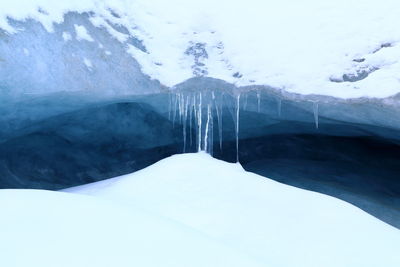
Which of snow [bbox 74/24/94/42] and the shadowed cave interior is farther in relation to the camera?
the shadowed cave interior

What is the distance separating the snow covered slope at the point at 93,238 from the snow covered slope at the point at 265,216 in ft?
1.43

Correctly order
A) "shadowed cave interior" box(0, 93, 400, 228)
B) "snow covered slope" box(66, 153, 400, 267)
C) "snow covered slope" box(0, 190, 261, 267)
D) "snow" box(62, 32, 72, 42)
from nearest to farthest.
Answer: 1. "snow covered slope" box(0, 190, 261, 267)
2. "snow covered slope" box(66, 153, 400, 267)
3. "snow" box(62, 32, 72, 42)
4. "shadowed cave interior" box(0, 93, 400, 228)

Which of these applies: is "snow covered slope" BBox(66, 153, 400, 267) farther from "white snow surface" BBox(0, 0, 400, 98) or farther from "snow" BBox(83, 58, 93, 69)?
"snow" BBox(83, 58, 93, 69)

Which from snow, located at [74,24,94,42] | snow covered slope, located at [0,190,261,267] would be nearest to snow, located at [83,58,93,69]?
snow, located at [74,24,94,42]

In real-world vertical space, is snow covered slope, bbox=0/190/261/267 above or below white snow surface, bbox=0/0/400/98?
below

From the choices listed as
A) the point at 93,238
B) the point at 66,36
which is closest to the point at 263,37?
the point at 66,36

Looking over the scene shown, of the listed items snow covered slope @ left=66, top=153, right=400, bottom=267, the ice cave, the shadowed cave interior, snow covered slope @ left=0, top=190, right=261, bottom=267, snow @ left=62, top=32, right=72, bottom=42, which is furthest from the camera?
the shadowed cave interior

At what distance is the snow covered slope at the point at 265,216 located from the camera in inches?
97.2

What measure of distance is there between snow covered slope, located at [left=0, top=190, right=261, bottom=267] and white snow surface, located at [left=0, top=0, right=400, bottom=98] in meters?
3.24

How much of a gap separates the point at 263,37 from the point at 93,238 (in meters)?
4.01

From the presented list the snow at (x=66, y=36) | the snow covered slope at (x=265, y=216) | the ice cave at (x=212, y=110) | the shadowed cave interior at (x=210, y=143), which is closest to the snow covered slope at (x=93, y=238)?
the ice cave at (x=212, y=110)

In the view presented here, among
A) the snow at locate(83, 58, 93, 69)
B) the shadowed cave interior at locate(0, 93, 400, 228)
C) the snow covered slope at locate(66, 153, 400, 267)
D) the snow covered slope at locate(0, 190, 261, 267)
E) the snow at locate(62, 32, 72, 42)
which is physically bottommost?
the shadowed cave interior at locate(0, 93, 400, 228)

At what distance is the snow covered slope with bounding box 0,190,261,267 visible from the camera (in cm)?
148

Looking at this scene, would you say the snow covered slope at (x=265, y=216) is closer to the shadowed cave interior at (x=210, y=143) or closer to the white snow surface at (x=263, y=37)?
the white snow surface at (x=263, y=37)
